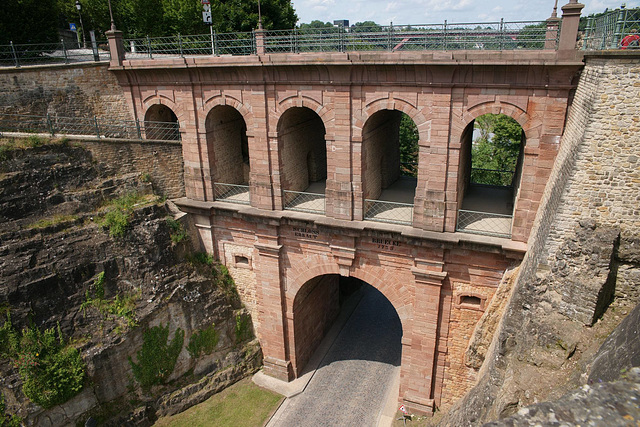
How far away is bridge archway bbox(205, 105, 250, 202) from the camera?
1722 centimetres

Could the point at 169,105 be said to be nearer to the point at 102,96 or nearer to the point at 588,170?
the point at 102,96

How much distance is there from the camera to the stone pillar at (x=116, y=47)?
17.2 m

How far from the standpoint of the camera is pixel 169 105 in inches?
672

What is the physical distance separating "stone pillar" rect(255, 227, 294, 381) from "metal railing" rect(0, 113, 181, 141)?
18.5 feet

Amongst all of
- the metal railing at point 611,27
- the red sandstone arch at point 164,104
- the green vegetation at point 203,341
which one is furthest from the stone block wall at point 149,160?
the metal railing at point 611,27

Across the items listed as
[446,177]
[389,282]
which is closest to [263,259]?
[389,282]

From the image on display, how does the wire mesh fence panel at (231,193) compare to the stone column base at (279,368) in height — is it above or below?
above

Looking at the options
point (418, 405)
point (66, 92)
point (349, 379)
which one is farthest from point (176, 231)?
point (418, 405)

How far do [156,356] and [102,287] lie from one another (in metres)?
3.00

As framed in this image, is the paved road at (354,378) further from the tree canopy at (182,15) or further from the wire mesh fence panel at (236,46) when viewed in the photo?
the tree canopy at (182,15)

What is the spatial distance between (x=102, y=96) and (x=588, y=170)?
1670cm

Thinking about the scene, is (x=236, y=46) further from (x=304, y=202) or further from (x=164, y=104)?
(x=304, y=202)

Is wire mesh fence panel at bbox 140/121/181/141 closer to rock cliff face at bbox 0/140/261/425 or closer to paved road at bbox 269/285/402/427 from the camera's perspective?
rock cliff face at bbox 0/140/261/425

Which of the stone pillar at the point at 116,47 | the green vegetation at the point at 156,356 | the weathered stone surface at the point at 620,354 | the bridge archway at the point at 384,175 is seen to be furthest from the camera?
the stone pillar at the point at 116,47
